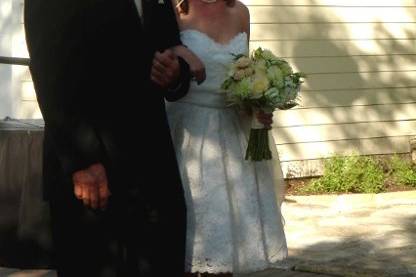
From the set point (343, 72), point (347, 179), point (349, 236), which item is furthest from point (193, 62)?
point (343, 72)

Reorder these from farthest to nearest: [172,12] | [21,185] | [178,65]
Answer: [21,185], [172,12], [178,65]

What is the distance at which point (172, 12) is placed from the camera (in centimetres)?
393

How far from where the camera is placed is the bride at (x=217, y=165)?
4.00 metres

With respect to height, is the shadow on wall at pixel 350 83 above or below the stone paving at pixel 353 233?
above

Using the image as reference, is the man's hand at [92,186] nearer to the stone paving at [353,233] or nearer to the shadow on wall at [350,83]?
the stone paving at [353,233]

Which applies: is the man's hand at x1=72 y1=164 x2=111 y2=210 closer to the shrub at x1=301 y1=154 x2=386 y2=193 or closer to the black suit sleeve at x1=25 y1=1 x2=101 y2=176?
the black suit sleeve at x1=25 y1=1 x2=101 y2=176

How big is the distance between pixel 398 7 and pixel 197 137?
7269 millimetres

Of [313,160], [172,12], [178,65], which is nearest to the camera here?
[178,65]

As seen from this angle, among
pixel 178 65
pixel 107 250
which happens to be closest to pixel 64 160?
pixel 107 250

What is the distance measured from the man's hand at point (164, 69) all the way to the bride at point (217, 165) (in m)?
0.34

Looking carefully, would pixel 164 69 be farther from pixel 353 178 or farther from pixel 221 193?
pixel 353 178

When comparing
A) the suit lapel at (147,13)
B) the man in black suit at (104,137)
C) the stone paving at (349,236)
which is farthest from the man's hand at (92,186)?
the stone paving at (349,236)

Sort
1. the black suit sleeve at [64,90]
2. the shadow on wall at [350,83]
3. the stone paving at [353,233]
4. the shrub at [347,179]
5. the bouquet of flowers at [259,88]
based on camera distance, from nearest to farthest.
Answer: the black suit sleeve at [64,90] → the bouquet of flowers at [259,88] → the stone paving at [353,233] → the shrub at [347,179] → the shadow on wall at [350,83]

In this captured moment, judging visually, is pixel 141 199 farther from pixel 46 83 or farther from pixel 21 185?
pixel 21 185
